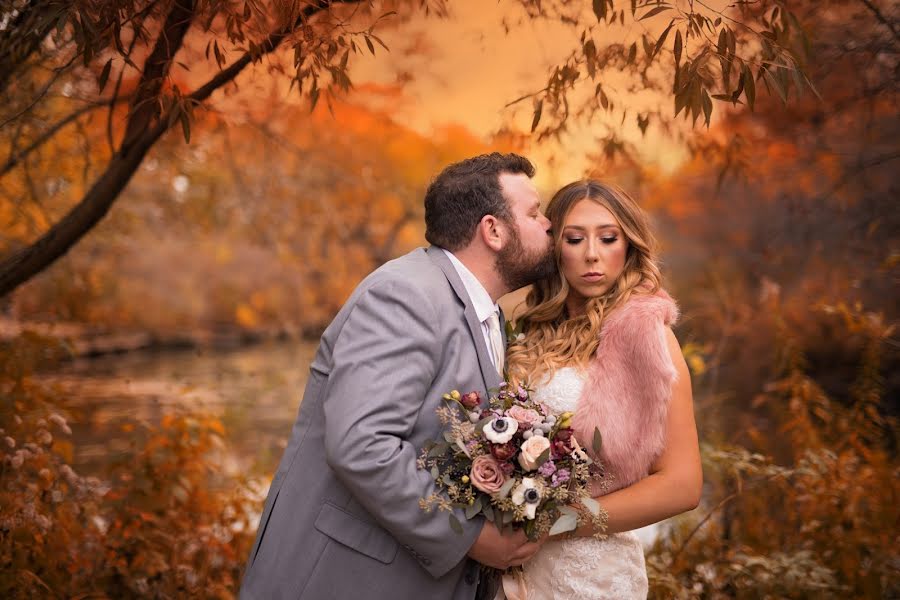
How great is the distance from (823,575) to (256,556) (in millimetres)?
3077

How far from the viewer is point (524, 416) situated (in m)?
2.47

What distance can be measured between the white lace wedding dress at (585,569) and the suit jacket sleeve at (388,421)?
0.53 metres

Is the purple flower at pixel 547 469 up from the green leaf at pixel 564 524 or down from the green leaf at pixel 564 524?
up

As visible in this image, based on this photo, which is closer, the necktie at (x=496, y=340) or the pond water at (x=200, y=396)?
the necktie at (x=496, y=340)

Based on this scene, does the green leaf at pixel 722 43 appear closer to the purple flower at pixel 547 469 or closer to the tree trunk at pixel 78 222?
the purple flower at pixel 547 469

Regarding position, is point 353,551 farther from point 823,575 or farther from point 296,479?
point 823,575

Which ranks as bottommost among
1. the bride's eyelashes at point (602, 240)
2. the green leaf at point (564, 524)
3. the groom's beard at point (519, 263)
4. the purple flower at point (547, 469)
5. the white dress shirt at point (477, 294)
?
the green leaf at point (564, 524)

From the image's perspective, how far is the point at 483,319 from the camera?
2979 millimetres

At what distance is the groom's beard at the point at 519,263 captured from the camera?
306 cm

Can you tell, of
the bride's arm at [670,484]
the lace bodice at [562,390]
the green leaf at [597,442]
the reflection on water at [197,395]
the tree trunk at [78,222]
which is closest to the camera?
the green leaf at [597,442]

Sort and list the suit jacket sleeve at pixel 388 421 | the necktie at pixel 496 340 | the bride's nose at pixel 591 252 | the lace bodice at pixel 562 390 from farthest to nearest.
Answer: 1. the bride's nose at pixel 591 252
2. the necktie at pixel 496 340
3. the lace bodice at pixel 562 390
4. the suit jacket sleeve at pixel 388 421

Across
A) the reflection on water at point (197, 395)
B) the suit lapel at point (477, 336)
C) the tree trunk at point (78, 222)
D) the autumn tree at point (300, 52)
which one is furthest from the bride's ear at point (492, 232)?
the reflection on water at point (197, 395)

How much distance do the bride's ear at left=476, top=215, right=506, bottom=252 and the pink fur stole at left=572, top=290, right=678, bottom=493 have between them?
590mm

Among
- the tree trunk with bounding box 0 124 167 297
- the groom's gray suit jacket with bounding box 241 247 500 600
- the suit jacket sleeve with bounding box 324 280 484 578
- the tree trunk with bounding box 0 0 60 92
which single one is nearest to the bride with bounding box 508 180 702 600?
the groom's gray suit jacket with bounding box 241 247 500 600
